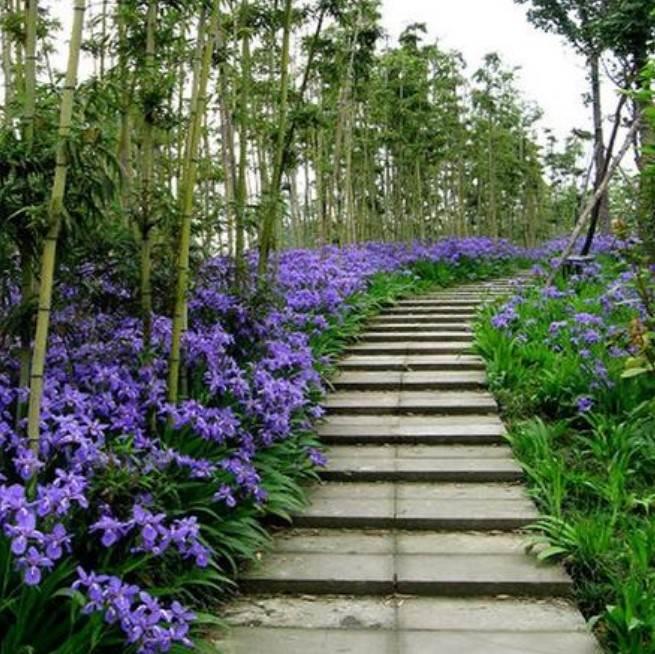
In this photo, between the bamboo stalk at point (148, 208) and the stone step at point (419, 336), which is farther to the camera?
the stone step at point (419, 336)

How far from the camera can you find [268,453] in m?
4.12

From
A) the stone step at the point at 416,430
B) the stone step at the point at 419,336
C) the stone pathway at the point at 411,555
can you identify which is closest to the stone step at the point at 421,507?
the stone pathway at the point at 411,555

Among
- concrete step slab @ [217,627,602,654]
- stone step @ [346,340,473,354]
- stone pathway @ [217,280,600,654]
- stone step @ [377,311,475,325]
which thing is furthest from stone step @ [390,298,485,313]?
concrete step slab @ [217,627,602,654]

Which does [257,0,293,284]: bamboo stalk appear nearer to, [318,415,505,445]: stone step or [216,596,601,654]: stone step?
[318,415,505,445]: stone step

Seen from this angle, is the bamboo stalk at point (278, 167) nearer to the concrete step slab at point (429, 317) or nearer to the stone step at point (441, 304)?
the concrete step slab at point (429, 317)

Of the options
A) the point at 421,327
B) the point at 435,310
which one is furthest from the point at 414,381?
the point at 435,310

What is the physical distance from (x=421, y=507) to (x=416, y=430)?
1.12 meters

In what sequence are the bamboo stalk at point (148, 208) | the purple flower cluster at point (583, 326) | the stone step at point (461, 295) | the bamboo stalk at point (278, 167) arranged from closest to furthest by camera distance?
the bamboo stalk at point (148, 208)
the purple flower cluster at point (583, 326)
the bamboo stalk at point (278, 167)
the stone step at point (461, 295)

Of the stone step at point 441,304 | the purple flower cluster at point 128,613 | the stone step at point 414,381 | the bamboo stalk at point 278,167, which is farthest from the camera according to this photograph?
the stone step at point 441,304

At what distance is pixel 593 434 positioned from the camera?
4.57m

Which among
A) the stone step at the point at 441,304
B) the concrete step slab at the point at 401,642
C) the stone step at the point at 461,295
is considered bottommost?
the concrete step slab at the point at 401,642

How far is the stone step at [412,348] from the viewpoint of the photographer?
6.97 meters

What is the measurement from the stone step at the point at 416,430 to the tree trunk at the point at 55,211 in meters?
2.54

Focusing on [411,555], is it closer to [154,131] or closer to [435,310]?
[154,131]
